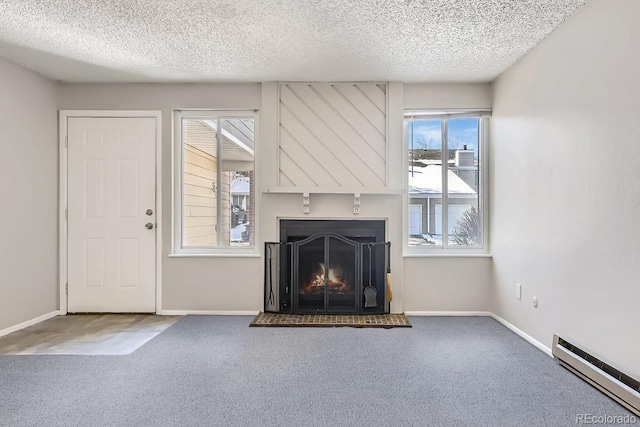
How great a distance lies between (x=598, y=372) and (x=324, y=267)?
232cm

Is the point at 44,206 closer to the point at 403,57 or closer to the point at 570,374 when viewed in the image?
the point at 403,57

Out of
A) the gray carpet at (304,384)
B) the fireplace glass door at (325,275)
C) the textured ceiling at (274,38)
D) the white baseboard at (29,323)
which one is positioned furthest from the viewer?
the fireplace glass door at (325,275)

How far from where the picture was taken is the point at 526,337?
10.6ft

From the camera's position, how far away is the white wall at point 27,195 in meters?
3.40

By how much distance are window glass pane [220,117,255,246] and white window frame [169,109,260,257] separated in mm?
58

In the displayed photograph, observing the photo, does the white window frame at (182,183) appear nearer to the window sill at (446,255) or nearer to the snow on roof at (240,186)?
the snow on roof at (240,186)

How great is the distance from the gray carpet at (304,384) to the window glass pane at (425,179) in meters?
1.22

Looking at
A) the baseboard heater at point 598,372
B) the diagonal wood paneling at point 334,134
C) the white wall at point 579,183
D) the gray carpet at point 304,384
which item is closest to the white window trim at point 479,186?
the diagonal wood paneling at point 334,134

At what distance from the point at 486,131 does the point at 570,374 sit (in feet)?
7.99

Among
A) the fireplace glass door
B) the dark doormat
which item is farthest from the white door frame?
the fireplace glass door

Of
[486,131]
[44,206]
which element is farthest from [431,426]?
[44,206]

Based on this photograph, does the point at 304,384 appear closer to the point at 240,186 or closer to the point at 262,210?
the point at 262,210

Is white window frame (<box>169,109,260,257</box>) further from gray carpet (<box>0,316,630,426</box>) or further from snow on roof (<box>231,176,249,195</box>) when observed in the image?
gray carpet (<box>0,316,630,426</box>)

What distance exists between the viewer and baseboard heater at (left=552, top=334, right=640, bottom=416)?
6.78ft
